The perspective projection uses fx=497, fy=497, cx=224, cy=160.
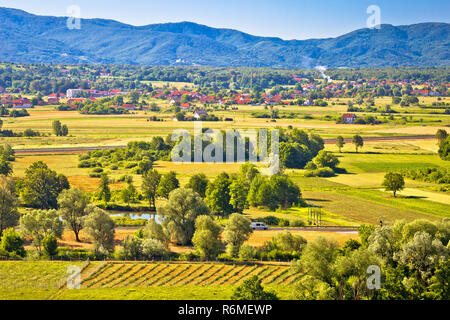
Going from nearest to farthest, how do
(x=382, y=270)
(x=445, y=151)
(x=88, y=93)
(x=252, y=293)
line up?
(x=252, y=293) → (x=382, y=270) → (x=445, y=151) → (x=88, y=93)

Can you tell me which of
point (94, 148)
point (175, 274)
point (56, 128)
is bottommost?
point (175, 274)

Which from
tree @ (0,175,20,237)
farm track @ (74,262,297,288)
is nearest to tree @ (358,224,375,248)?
farm track @ (74,262,297,288)

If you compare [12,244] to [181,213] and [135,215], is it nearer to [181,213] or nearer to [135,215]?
[181,213]

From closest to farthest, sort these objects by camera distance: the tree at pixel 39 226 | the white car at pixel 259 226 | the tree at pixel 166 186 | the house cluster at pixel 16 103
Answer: the tree at pixel 39 226
the white car at pixel 259 226
the tree at pixel 166 186
the house cluster at pixel 16 103

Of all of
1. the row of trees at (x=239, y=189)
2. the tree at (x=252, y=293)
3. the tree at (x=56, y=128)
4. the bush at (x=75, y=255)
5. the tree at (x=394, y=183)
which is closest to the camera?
the tree at (x=252, y=293)

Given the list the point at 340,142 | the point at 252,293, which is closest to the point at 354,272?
the point at 252,293

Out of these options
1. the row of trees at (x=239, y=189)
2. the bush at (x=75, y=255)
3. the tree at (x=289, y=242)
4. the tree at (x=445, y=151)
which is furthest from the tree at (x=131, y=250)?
the tree at (x=445, y=151)

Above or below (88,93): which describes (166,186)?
below

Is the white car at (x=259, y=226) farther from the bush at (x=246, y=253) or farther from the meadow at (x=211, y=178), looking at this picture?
the bush at (x=246, y=253)
